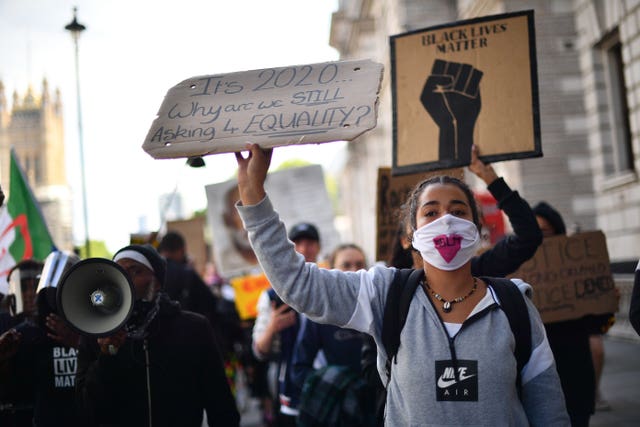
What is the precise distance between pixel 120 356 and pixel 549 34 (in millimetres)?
12679

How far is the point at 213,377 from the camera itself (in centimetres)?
372

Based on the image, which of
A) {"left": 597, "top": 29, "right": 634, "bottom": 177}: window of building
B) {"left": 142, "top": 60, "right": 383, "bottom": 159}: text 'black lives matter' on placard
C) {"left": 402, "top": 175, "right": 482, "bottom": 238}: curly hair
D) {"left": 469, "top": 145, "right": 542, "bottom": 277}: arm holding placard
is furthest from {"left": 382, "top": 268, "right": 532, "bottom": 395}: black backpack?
{"left": 597, "top": 29, "right": 634, "bottom": 177}: window of building

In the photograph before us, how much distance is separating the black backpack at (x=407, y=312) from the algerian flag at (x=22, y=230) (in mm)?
4316

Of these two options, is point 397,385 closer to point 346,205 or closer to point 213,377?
point 213,377

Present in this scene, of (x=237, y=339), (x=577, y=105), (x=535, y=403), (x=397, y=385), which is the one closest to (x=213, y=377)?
(x=397, y=385)

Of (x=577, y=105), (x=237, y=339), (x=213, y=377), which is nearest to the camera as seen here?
(x=213, y=377)

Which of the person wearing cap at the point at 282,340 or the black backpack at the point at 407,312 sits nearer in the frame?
the black backpack at the point at 407,312

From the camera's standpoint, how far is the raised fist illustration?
4.19m

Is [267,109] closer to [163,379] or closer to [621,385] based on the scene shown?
[163,379]

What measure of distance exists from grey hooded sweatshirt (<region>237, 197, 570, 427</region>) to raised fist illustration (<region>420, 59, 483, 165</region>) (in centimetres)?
167

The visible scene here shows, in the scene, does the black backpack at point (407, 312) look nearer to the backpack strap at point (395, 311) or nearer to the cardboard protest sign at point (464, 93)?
the backpack strap at point (395, 311)

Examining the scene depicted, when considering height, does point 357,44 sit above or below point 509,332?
above

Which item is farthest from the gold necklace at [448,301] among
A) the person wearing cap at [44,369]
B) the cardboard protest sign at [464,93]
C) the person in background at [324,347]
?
the person in background at [324,347]

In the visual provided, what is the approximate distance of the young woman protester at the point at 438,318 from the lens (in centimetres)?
244
